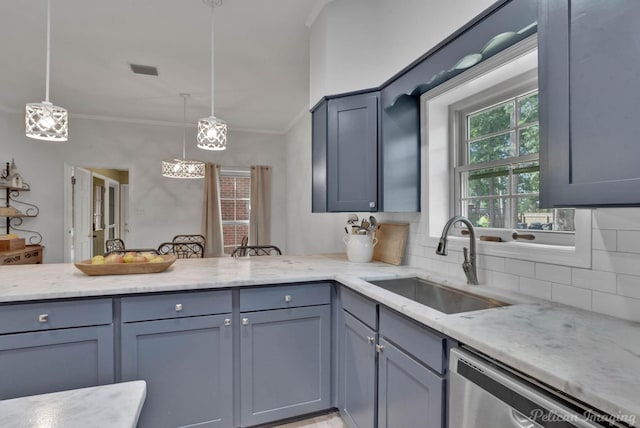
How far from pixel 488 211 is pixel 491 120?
1.73 ft

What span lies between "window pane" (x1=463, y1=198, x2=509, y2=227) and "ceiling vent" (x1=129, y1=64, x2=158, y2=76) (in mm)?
3218

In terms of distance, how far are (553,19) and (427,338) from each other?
1074 mm

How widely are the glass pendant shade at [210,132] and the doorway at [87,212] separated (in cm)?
373

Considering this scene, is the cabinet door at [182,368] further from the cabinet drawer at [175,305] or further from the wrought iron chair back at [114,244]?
the wrought iron chair back at [114,244]

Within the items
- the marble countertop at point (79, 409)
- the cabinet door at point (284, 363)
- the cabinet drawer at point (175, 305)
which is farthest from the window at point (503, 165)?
the marble countertop at point (79, 409)

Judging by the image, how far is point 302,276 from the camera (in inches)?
74.7

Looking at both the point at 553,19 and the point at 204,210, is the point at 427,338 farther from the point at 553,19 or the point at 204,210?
the point at 204,210

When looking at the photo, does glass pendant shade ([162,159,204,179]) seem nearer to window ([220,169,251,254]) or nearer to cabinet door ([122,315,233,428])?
window ([220,169,251,254])

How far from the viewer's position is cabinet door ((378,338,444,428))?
1.16 meters

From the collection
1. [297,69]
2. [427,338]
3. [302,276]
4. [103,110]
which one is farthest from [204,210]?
[427,338]

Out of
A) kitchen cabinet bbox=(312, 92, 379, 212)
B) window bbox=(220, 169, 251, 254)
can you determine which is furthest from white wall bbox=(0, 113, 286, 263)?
kitchen cabinet bbox=(312, 92, 379, 212)

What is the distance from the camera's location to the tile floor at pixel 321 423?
194 cm

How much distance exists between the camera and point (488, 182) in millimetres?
1921

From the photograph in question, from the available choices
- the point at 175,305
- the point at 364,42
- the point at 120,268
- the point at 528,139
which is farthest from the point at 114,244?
the point at 528,139
